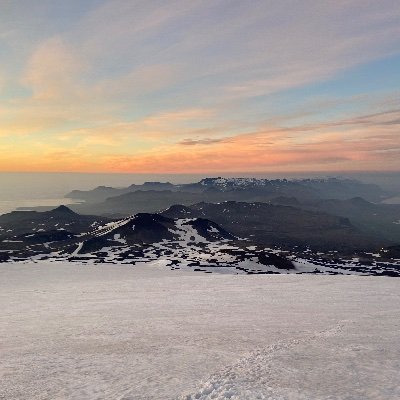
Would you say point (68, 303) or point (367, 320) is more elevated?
point (367, 320)

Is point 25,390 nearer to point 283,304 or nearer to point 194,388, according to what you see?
point 194,388

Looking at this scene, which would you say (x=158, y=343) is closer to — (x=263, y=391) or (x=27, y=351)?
(x=27, y=351)

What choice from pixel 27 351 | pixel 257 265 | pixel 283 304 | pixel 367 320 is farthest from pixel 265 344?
pixel 257 265

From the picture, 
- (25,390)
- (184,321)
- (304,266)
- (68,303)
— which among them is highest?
(25,390)

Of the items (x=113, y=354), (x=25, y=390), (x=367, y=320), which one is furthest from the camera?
(x=367, y=320)

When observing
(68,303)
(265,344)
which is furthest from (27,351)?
(68,303)

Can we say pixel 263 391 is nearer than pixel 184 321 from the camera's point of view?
Yes

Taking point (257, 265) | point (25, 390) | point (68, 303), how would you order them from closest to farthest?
1. point (25, 390)
2. point (68, 303)
3. point (257, 265)
